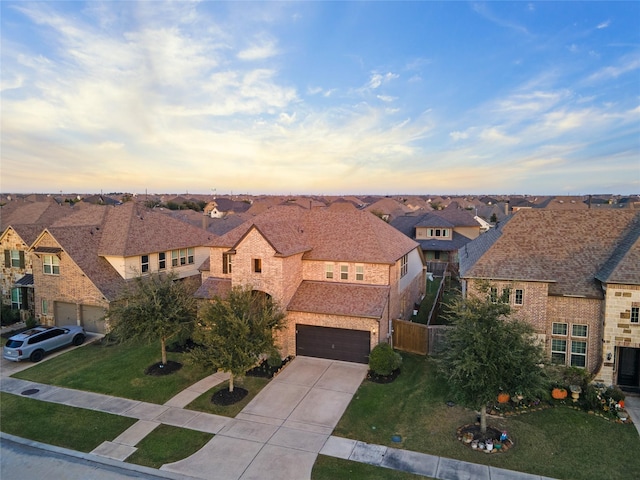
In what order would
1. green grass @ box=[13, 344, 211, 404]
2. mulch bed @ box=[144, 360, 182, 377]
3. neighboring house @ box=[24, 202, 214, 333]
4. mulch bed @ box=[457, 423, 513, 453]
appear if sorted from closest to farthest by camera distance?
mulch bed @ box=[457, 423, 513, 453] → green grass @ box=[13, 344, 211, 404] → mulch bed @ box=[144, 360, 182, 377] → neighboring house @ box=[24, 202, 214, 333]

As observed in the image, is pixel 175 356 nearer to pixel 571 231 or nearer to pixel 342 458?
pixel 342 458

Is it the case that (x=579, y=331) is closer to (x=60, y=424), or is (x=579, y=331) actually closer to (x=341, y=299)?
(x=341, y=299)

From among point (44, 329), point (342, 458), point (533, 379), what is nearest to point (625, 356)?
point (533, 379)

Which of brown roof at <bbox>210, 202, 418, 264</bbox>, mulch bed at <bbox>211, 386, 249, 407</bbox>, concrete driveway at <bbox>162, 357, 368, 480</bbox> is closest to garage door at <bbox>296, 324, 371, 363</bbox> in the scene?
concrete driveway at <bbox>162, 357, 368, 480</bbox>

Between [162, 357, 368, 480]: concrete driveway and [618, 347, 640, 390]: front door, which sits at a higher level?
[618, 347, 640, 390]: front door

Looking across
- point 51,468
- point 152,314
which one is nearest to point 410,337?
point 152,314

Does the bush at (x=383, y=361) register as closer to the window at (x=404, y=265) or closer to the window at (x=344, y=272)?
the window at (x=344, y=272)

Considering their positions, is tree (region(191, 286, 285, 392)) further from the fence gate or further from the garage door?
the fence gate
